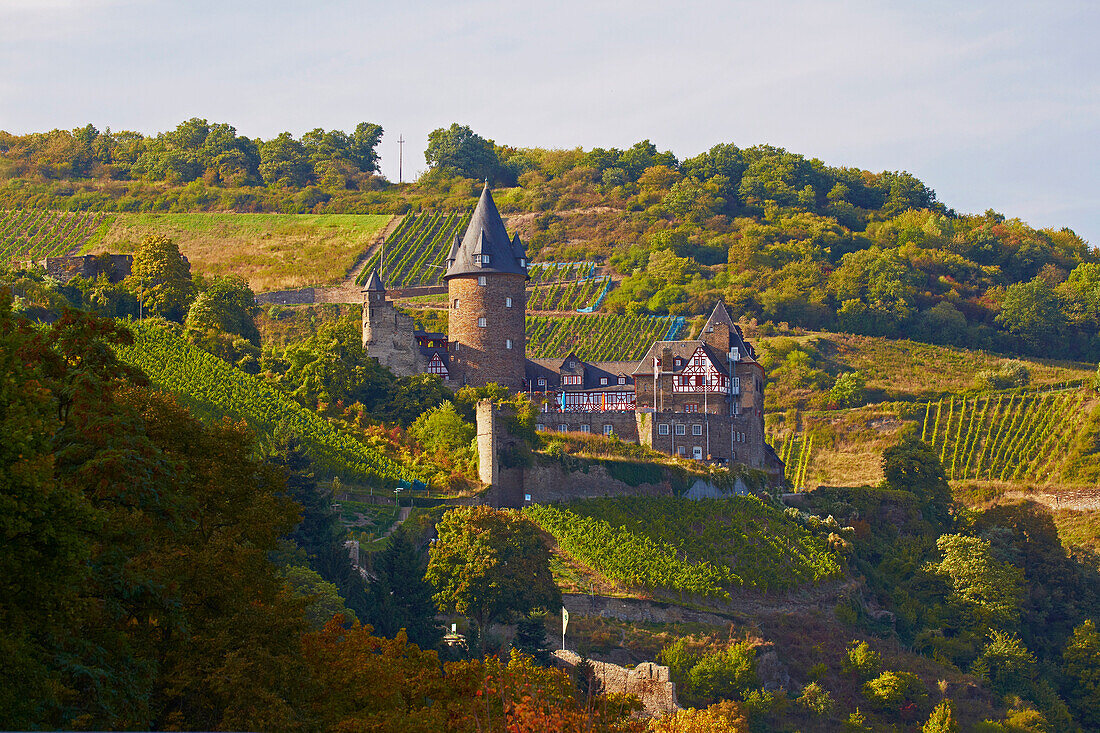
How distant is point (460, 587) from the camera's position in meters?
41.3

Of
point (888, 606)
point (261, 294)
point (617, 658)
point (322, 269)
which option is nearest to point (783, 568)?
point (888, 606)

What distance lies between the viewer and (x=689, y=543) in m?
51.4

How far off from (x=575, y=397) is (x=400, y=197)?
196 feet

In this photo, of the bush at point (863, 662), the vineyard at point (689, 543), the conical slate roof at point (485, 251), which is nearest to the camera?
the bush at point (863, 662)

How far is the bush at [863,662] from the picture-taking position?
48.2 m

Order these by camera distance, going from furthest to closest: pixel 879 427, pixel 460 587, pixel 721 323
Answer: pixel 879 427, pixel 721 323, pixel 460 587

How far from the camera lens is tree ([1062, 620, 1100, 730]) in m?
54.0

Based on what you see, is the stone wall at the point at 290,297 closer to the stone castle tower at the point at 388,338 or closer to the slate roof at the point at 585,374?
the slate roof at the point at 585,374

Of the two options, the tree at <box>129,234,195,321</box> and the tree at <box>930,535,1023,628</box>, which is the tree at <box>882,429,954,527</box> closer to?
the tree at <box>930,535,1023,628</box>

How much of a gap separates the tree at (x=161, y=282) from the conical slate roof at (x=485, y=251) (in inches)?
440

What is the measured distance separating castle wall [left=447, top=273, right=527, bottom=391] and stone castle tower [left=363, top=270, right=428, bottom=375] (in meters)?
1.58

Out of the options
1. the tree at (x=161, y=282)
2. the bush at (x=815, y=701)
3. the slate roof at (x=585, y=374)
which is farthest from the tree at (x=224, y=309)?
the bush at (x=815, y=701)

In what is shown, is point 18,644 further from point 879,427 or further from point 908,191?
point 908,191

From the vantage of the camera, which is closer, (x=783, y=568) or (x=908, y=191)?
(x=783, y=568)
